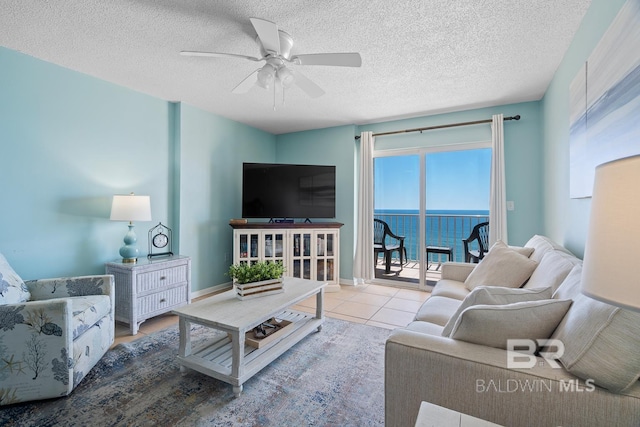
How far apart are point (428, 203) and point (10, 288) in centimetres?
419

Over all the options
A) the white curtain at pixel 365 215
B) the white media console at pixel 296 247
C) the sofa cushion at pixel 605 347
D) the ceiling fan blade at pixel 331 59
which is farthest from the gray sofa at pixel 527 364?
the white curtain at pixel 365 215

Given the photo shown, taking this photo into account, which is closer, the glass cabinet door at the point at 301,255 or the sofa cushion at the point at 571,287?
the sofa cushion at the point at 571,287

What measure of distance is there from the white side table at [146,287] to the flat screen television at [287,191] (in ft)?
4.08

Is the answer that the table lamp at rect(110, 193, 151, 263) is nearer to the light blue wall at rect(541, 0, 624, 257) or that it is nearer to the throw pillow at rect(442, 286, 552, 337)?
the throw pillow at rect(442, 286, 552, 337)

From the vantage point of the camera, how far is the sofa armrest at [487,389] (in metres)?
0.85

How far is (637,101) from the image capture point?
1170mm

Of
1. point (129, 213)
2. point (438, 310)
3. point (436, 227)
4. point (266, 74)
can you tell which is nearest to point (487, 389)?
point (438, 310)

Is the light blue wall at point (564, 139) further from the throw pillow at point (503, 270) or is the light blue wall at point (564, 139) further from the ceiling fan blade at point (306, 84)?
the ceiling fan blade at point (306, 84)

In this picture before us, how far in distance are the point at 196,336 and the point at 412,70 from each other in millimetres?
3076

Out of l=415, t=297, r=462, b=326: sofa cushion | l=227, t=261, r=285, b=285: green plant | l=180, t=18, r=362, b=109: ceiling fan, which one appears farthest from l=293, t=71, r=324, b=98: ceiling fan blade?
l=415, t=297, r=462, b=326: sofa cushion

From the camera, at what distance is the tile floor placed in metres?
2.78

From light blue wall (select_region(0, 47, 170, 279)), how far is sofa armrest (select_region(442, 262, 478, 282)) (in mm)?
3240

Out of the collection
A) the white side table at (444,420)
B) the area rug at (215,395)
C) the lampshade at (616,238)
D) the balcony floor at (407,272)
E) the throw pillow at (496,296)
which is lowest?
the area rug at (215,395)

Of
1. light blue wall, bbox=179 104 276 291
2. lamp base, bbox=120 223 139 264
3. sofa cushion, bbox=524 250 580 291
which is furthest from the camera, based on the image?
light blue wall, bbox=179 104 276 291
